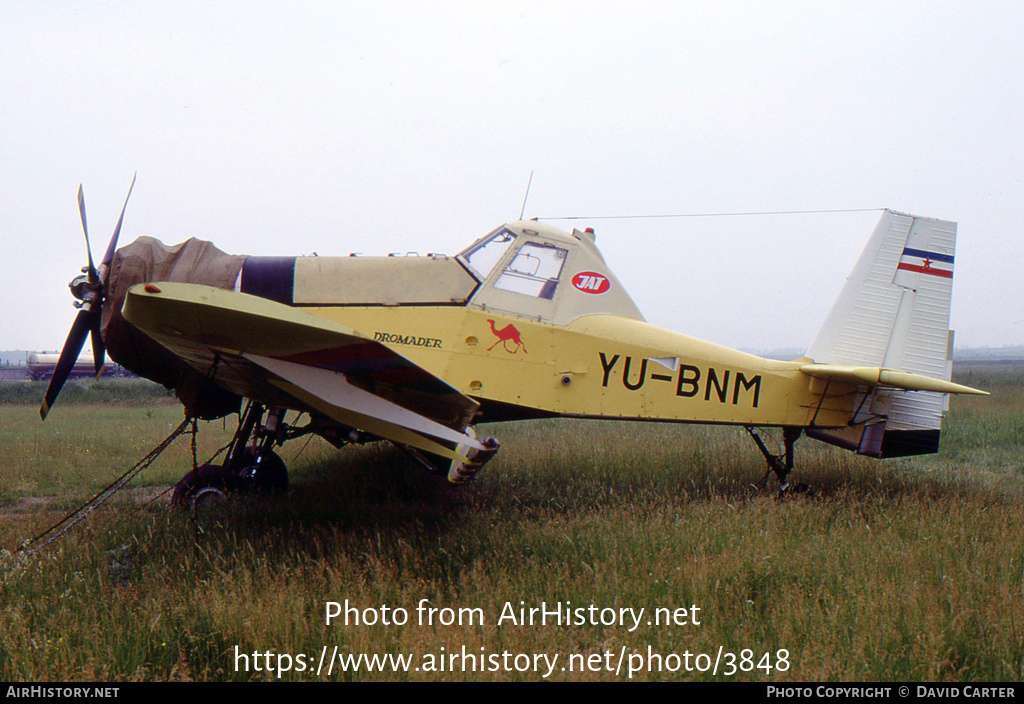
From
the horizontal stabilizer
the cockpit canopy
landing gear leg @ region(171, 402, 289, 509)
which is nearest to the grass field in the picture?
landing gear leg @ region(171, 402, 289, 509)

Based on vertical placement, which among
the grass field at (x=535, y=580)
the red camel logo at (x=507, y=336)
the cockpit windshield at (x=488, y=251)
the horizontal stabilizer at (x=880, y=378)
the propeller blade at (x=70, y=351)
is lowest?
the grass field at (x=535, y=580)

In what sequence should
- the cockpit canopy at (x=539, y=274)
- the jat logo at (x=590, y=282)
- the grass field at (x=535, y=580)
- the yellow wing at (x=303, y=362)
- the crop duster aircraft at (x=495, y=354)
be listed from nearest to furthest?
the grass field at (x=535, y=580)
the yellow wing at (x=303, y=362)
the crop duster aircraft at (x=495, y=354)
the cockpit canopy at (x=539, y=274)
the jat logo at (x=590, y=282)

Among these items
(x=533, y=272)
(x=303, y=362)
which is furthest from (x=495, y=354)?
(x=303, y=362)

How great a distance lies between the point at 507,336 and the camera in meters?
5.21

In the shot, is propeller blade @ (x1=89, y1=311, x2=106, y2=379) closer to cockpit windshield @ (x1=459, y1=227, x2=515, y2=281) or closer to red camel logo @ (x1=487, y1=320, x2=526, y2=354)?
cockpit windshield @ (x1=459, y1=227, x2=515, y2=281)

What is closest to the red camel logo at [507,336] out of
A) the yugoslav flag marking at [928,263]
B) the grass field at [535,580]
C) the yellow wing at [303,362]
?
the yellow wing at [303,362]

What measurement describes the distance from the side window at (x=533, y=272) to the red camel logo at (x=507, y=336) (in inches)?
14.0

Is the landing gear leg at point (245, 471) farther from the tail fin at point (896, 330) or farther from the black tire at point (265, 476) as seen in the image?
the tail fin at point (896, 330)

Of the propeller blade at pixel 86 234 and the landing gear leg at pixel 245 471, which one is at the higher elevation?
the propeller blade at pixel 86 234

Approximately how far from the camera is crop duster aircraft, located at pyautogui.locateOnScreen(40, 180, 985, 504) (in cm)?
427

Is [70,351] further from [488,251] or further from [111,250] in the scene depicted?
[488,251]

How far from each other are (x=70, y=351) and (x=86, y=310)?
433 millimetres

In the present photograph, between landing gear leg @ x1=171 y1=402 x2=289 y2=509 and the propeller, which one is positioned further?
landing gear leg @ x1=171 y1=402 x2=289 y2=509

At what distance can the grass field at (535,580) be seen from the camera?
9.30 ft
